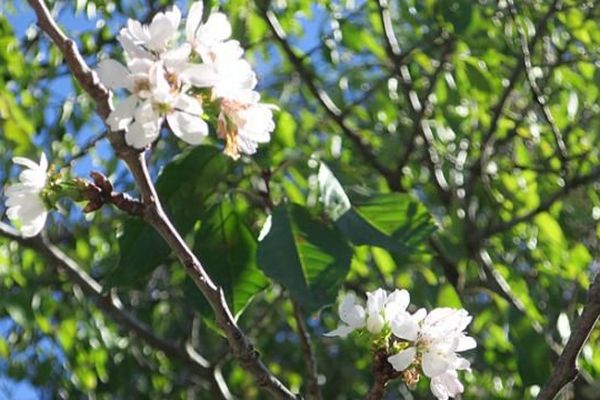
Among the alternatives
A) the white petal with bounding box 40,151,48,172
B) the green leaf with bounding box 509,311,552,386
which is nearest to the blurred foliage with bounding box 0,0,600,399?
the green leaf with bounding box 509,311,552,386

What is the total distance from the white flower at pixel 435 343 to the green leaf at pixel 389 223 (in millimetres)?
391

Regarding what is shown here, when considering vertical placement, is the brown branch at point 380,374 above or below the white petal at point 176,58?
below

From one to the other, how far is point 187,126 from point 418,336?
0.33 m

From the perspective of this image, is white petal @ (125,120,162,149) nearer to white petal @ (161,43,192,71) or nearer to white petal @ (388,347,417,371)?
white petal @ (161,43,192,71)

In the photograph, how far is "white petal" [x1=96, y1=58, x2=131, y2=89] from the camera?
49.7 inches

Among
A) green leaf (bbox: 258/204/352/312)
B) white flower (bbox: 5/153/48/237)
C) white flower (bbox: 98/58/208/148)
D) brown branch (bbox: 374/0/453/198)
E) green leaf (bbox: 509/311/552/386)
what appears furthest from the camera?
brown branch (bbox: 374/0/453/198)

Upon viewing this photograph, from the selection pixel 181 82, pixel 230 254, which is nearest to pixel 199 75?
pixel 181 82

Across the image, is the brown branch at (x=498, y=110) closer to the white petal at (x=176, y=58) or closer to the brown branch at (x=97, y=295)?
the brown branch at (x=97, y=295)

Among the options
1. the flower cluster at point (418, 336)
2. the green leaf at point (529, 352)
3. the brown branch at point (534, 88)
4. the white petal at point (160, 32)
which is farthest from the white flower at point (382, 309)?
the brown branch at point (534, 88)

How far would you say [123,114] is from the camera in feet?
4.17

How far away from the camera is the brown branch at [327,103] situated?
274 cm

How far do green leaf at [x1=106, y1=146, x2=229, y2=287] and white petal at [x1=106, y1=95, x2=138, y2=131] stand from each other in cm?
53

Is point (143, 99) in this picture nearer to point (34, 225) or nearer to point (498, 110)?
point (34, 225)

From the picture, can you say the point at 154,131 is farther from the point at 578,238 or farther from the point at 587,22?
the point at 578,238
